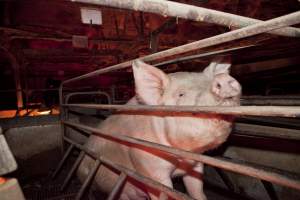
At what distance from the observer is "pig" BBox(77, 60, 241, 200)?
149 cm

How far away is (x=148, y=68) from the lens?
1.71 meters

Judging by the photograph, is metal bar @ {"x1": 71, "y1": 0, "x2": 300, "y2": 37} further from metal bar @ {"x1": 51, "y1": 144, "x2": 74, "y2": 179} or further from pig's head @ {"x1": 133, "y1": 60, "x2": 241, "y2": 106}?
metal bar @ {"x1": 51, "y1": 144, "x2": 74, "y2": 179}

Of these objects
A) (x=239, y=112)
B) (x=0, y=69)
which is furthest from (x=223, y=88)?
(x=0, y=69)

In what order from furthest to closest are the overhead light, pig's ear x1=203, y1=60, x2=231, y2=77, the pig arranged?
the overhead light → pig's ear x1=203, y1=60, x2=231, y2=77 → the pig

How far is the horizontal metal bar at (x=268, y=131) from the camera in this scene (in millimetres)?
1984

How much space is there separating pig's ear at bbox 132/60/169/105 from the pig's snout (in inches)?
20.4

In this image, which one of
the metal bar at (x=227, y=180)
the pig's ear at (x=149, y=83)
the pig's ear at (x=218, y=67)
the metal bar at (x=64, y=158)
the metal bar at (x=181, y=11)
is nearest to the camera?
the metal bar at (x=181, y=11)

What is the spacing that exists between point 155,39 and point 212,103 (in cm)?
156

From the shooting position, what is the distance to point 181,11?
0.99 m

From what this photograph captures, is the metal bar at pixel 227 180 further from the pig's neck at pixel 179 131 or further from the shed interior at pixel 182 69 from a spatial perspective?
the pig's neck at pixel 179 131

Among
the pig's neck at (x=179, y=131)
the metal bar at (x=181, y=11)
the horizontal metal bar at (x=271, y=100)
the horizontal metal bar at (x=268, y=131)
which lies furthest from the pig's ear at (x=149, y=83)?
the horizontal metal bar at (x=271, y=100)

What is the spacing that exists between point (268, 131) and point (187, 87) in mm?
1032

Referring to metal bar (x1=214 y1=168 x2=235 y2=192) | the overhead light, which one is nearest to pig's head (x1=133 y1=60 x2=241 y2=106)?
the overhead light

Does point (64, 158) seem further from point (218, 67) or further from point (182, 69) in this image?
point (218, 67)
